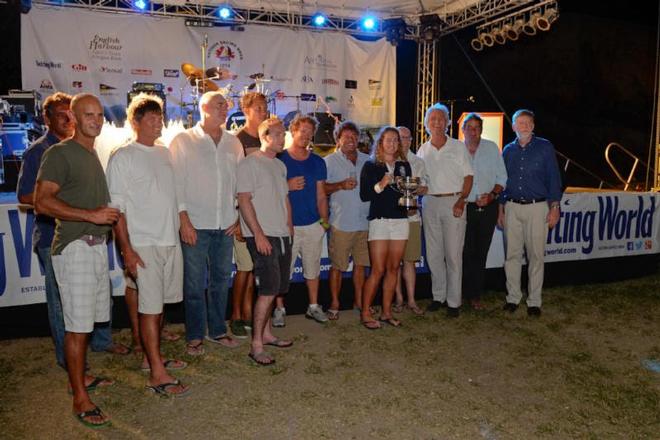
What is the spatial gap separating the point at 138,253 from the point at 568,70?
19.0m

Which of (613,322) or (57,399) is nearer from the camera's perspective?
(57,399)

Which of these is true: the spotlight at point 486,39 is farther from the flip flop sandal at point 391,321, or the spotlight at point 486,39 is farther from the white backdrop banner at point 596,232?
the flip flop sandal at point 391,321

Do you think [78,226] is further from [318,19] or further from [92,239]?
[318,19]

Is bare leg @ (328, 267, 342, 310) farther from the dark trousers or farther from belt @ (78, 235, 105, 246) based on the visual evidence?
belt @ (78, 235, 105, 246)

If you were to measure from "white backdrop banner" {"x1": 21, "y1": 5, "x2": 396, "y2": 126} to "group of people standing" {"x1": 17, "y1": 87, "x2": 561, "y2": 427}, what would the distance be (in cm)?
605

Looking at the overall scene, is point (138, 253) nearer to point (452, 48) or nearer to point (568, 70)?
point (452, 48)

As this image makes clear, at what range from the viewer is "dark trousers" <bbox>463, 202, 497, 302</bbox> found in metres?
5.48

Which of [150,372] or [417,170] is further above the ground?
[417,170]

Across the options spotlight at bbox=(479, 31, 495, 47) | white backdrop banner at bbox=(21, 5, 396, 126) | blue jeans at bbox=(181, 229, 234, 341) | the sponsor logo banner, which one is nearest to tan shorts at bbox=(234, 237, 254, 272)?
blue jeans at bbox=(181, 229, 234, 341)

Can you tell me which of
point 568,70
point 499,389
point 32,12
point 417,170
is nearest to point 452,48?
point 568,70

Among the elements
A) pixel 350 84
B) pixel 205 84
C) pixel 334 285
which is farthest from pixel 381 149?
pixel 350 84

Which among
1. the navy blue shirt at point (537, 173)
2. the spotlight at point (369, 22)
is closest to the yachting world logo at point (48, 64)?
the spotlight at point (369, 22)

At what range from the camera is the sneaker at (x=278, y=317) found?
4.86m

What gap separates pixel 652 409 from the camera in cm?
329
